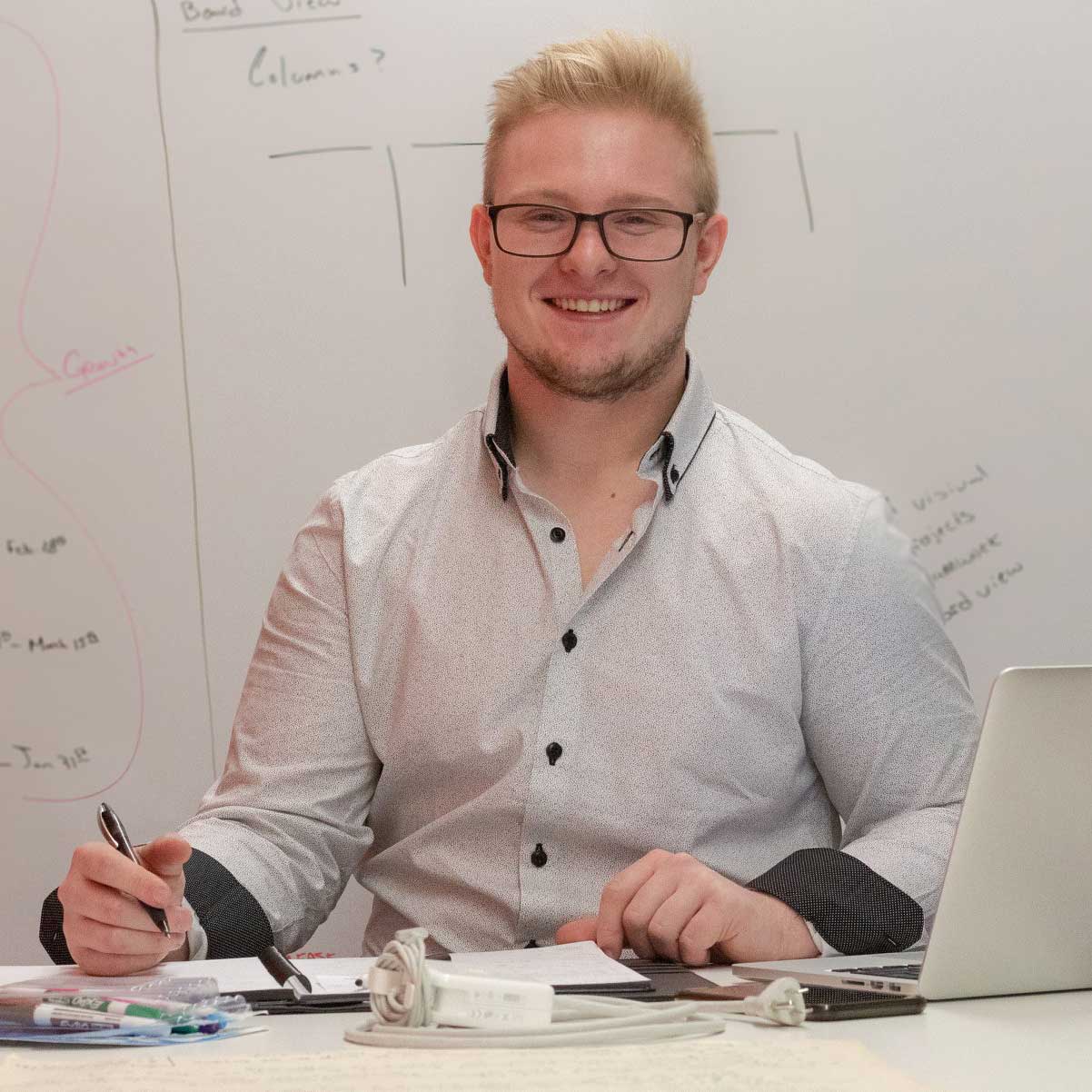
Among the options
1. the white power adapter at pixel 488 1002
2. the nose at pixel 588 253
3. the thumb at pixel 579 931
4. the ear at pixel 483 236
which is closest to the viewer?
the white power adapter at pixel 488 1002

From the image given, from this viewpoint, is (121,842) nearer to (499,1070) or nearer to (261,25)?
(499,1070)

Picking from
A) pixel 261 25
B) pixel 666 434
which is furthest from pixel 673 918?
pixel 261 25

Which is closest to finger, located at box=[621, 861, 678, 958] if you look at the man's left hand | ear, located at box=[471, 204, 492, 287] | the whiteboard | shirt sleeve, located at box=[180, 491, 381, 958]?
the man's left hand

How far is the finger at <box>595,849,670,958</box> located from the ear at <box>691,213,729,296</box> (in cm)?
74

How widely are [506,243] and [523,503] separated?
0.28m

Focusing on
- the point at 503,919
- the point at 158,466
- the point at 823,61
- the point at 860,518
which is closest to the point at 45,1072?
the point at 503,919

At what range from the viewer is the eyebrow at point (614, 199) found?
155 cm

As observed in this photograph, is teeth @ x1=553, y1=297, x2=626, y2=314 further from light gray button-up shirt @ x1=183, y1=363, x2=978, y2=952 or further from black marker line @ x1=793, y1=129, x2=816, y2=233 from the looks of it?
black marker line @ x1=793, y1=129, x2=816, y2=233

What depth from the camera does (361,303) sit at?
2.04 meters

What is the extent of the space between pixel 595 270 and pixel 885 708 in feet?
1.73

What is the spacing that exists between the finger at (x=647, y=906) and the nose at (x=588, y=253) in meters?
0.65

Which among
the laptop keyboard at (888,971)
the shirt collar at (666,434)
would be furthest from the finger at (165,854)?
the shirt collar at (666,434)

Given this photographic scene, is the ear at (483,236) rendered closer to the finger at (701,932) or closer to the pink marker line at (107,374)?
the pink marker line at (107,374)

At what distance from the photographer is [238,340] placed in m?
2.03
